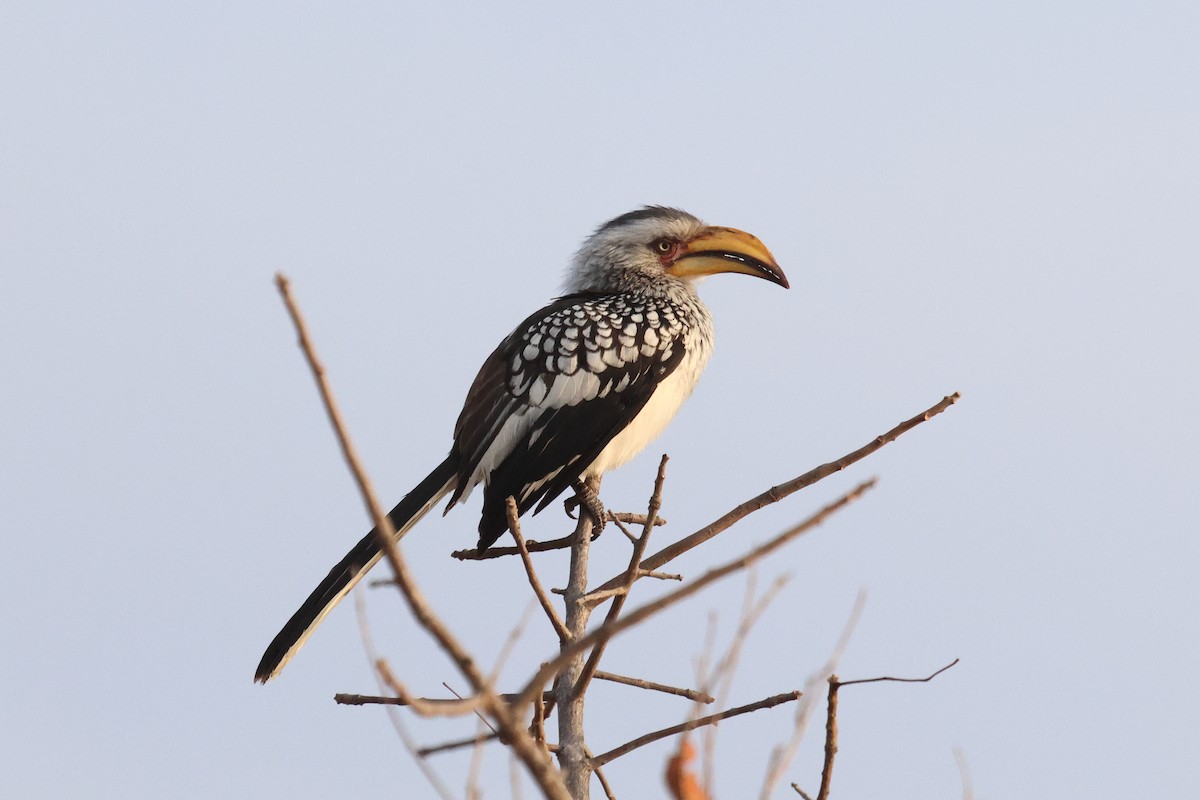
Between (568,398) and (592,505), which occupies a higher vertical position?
(568,398)

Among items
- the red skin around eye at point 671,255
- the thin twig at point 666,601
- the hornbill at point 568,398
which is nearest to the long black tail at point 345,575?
the hornbill at point 568,398

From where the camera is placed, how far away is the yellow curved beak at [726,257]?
5449mm

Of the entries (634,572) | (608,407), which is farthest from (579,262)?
(634,572)

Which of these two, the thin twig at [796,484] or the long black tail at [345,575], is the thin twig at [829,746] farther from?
the long black tail at [345,575]

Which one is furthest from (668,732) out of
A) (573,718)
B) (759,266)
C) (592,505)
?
(759,266)

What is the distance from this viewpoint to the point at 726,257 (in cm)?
561

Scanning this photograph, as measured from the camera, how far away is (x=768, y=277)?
5453mm

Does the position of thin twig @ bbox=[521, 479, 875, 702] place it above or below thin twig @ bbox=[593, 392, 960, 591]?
below

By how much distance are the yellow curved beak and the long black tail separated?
1470 mm

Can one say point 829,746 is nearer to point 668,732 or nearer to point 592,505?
point 668,732

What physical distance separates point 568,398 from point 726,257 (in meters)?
1.22

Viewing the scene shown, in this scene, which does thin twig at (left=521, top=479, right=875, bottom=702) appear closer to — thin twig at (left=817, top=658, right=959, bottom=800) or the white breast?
thin twig at (left=817, top=658, right=959, bottom=800)

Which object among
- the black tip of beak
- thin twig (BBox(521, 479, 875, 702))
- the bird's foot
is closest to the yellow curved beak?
the black tip of beak

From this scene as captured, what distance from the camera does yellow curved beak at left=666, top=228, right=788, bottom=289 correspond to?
5.45 m
